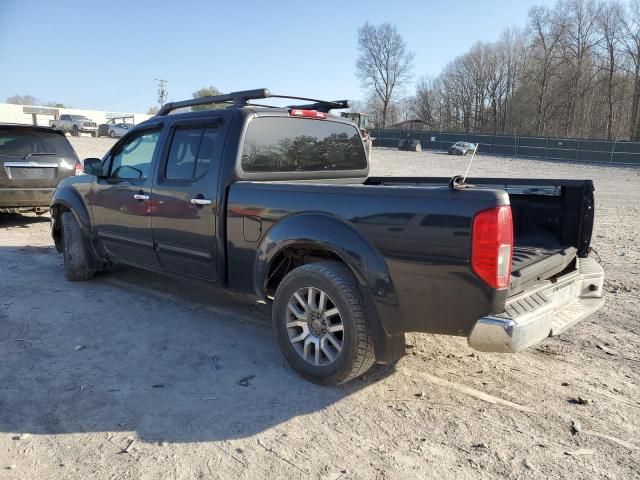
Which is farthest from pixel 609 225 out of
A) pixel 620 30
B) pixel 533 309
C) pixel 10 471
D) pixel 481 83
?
pixel 481 83

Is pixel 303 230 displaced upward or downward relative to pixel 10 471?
upward

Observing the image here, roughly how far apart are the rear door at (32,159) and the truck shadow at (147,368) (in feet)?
12.1

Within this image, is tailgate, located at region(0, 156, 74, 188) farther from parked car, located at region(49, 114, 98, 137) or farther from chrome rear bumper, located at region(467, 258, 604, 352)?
parked car, located at region(49, 114, 98, 137)

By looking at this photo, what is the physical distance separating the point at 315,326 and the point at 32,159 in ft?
23.8

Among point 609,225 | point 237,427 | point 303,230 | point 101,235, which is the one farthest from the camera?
point 609,225

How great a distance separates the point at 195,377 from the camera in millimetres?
3574

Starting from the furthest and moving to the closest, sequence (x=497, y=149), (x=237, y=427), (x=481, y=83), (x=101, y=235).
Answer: (x=481, y=83)
(x=497, y=149)
(x=101, y=235)
(x=237, y=427)

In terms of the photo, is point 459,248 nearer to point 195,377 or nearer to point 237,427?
point 237,427

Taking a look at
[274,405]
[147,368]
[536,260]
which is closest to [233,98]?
[147,368]

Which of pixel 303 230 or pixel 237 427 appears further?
pixel 303 230

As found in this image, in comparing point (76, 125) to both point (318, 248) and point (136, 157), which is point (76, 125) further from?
point (318, 248)

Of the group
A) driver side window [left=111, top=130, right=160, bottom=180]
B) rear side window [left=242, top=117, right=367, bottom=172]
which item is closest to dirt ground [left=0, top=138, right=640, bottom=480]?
driver side window [left=111, top=130, right=160, bottom=180]

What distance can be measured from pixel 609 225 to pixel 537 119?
6508 centimetres

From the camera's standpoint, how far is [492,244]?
8.84ft
